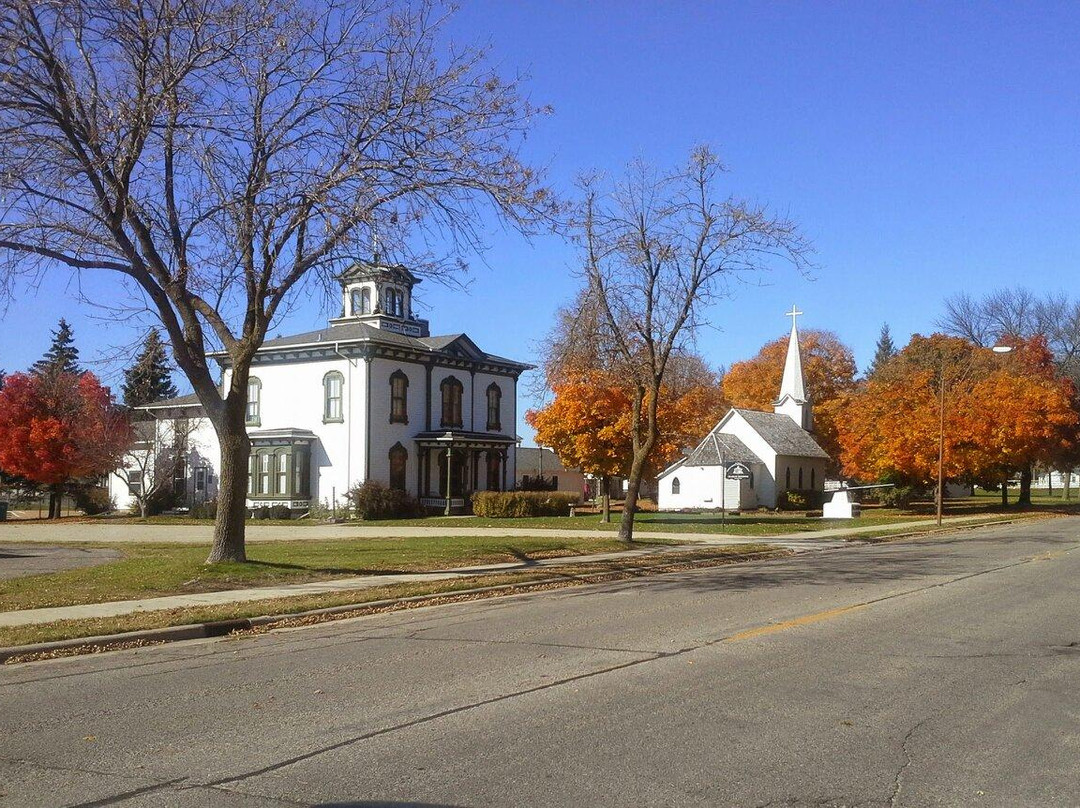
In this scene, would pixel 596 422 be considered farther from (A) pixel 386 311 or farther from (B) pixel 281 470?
(B) pixel 281 470

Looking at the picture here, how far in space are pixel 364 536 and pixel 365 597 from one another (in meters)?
16.8

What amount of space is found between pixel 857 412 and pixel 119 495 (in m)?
40.6

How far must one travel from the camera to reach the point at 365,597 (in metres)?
15.7

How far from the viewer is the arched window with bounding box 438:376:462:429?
5122 centimetres

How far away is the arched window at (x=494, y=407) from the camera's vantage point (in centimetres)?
5422

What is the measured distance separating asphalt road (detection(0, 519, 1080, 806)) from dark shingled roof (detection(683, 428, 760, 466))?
45346mm

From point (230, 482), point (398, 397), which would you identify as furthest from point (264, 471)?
point (230, 482)

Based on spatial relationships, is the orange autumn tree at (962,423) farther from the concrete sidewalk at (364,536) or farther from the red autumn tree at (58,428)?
the red autumn tree at (58,428)

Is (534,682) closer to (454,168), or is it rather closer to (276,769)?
(276,769)

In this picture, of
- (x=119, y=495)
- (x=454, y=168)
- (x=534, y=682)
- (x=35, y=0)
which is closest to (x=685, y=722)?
(x=534, y=682)

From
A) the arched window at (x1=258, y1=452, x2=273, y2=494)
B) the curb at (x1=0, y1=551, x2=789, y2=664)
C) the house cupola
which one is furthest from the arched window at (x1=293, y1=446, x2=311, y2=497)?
the curb at (x1=0, y1=551, x2=789, y2=664)

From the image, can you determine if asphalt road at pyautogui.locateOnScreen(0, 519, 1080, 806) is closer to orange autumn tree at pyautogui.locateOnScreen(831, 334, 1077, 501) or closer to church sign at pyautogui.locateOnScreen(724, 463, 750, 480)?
orange autumn tree at pyautogui.locateOnScreen(831, 334, 1077, 501)

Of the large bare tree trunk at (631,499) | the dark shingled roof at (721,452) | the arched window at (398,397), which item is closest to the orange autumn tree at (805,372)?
the dark shingled roof at (721,452)

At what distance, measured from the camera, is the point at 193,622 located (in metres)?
13.0
